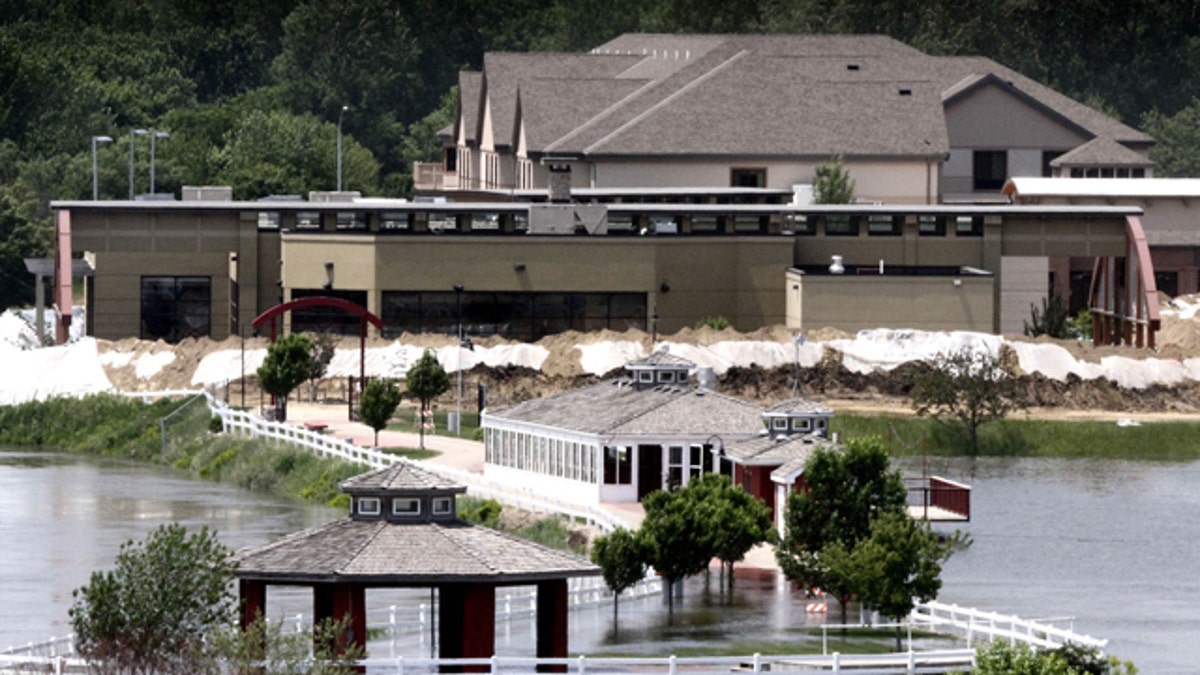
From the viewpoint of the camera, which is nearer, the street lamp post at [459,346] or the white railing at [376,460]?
the white railing at [376,460]

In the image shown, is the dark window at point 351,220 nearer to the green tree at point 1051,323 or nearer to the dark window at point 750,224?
the dark window at point 750,224

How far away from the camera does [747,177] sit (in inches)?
5128

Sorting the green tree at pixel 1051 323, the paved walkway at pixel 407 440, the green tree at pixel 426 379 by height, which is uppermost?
the green tree at pixel 1051 323

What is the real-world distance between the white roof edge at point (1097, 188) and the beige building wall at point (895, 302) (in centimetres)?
2358

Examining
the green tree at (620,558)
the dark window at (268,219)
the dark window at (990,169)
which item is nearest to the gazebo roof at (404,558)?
the green tree at (620,558)

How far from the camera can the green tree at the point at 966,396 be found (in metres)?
95.2

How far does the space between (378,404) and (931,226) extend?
30.6m

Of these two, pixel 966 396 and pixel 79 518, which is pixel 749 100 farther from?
pixel 79 518

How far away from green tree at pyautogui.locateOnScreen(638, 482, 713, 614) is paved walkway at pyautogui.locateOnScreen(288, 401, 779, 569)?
9.59 metres

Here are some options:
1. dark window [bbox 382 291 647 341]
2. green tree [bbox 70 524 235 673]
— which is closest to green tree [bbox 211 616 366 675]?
green tree [bbox 70 524 235 673]

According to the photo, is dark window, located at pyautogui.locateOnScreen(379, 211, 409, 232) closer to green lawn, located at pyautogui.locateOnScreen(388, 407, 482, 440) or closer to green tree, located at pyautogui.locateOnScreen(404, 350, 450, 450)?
green lawn, located at pyautogui.locateOnScreen(388, 407, 482, 440)

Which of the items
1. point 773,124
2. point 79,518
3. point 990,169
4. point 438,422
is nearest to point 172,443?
point 438,422

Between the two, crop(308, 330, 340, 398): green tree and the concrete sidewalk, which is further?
crop(308, 330, 340, 398): green tree

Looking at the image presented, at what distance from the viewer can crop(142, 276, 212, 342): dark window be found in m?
110
